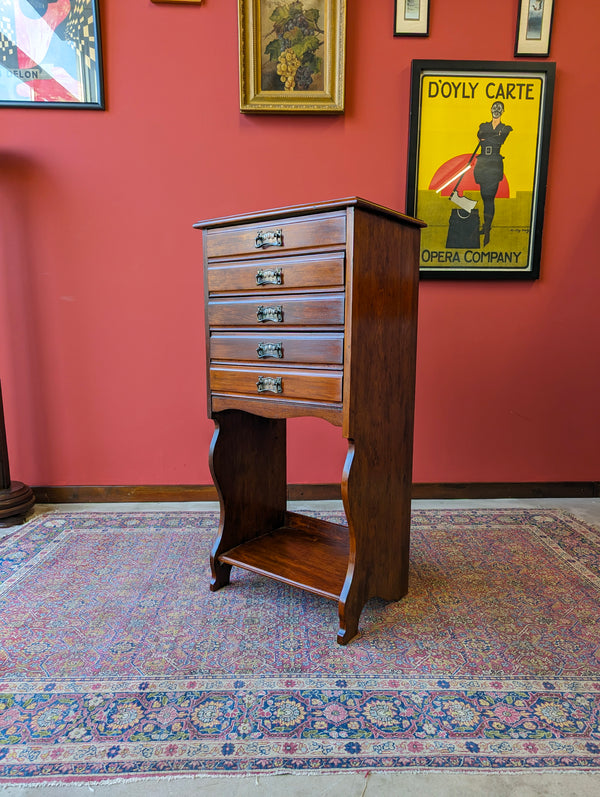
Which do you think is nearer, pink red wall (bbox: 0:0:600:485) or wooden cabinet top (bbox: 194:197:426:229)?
wooden cabinet top (bbox: 194:197:426:229)

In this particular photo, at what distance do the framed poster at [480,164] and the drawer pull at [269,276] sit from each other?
4.37ft

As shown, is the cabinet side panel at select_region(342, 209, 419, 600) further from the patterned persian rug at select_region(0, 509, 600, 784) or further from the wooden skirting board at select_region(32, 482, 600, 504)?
the wooden skirting board at select_region(32, 482, 600, 504)

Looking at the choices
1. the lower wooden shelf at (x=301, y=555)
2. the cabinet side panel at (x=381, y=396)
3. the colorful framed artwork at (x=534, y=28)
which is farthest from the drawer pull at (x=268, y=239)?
the colorful framed artwork at (x=534, y=28)

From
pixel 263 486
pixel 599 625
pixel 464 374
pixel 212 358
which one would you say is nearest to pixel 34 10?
pixel 212 358

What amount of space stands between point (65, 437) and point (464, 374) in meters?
2.24

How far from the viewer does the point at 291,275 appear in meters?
1.46

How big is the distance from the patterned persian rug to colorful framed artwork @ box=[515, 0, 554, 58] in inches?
96.2

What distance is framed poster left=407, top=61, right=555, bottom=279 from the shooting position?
95.7 inches

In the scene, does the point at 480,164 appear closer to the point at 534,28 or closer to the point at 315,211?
the point at 534,28

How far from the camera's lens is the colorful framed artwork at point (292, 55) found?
2350mm

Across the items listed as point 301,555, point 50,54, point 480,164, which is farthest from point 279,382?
point 50,54

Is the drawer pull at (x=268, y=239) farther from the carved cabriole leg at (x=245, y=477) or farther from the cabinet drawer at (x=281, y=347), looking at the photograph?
the carved cabriole leg at (x=245, y=477)

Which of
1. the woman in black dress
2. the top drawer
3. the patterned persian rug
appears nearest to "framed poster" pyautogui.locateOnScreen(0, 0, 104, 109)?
the top drawer

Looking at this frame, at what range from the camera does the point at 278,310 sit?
4.92ft
